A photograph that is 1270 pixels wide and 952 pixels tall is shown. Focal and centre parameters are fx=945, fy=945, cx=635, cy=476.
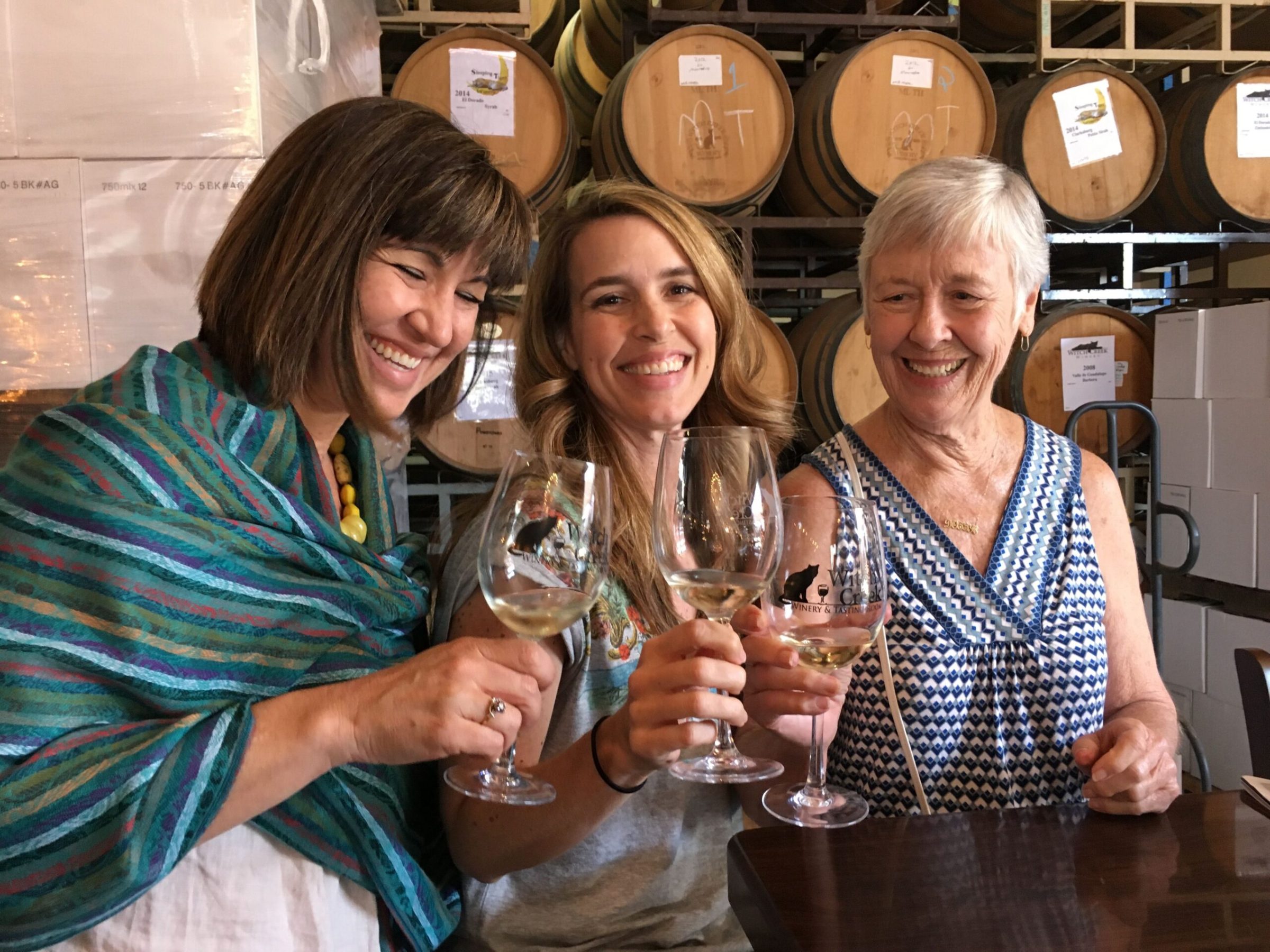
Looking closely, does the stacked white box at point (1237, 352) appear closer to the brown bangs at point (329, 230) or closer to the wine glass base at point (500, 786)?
the brown bangs at point (329, 230)

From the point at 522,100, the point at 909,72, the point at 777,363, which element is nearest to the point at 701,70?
the point at 522,100

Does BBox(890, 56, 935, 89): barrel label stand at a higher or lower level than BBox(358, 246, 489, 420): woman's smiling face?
higher

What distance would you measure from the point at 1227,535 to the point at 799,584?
3127mm

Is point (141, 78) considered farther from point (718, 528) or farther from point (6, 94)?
point (718, 528)

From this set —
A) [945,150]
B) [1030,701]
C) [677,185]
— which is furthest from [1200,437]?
[1030,701]

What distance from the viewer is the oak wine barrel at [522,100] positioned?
2877 mm

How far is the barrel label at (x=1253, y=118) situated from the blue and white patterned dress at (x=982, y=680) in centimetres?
267

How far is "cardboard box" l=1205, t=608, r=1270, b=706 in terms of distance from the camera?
10.4ft

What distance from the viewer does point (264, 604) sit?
99 cm

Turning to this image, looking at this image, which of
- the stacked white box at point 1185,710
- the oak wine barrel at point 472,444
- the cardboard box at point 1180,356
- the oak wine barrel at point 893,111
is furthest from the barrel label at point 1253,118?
the oak wine barrel at point 472,444

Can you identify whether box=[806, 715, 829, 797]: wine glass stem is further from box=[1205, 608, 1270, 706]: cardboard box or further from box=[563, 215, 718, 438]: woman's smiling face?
box=[1205, 608, 1270, 706]: cardboard box

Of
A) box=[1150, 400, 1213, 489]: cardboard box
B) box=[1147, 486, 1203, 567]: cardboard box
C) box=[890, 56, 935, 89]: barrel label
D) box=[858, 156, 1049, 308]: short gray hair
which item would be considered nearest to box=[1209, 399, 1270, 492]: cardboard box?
box=[1150, 400, 1213, 489]: cardboard box

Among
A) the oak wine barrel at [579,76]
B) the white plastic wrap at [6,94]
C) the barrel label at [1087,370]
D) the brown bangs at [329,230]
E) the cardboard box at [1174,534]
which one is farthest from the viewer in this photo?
the oak wine barrel at [579,76]

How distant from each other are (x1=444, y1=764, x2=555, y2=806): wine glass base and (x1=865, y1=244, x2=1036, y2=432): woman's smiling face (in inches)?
36.2
